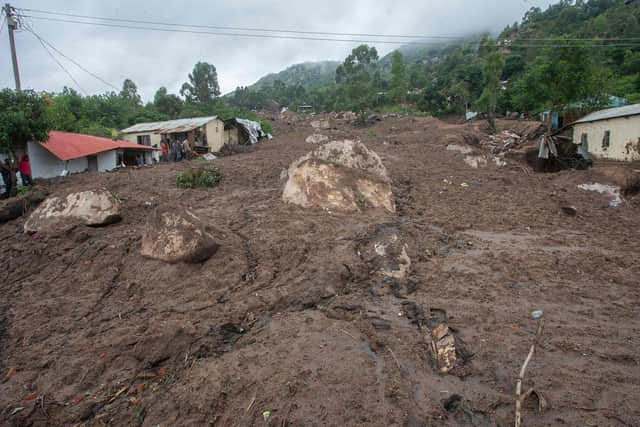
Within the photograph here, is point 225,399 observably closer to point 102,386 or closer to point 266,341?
point 266,341

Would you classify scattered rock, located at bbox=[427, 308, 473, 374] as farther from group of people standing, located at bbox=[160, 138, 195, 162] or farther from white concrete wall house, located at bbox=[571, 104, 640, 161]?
group of people standing, located at bbox=[160, 138, 195, 162]

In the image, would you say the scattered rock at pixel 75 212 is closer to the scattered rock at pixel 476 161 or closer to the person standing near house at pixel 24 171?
the person standing near house at pixel 24 171

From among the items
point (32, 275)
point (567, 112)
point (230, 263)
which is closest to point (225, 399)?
point (230, 263)

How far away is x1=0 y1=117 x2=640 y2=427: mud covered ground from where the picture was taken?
8.80 feet

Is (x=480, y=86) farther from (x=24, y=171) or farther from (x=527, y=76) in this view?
(x=24, y=171)

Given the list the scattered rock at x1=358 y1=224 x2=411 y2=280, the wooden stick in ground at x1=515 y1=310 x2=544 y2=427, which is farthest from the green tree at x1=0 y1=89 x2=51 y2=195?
the wooden stick in ground at x1=515 y1=310 x2=544 y2=427

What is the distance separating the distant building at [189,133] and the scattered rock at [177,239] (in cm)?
1720

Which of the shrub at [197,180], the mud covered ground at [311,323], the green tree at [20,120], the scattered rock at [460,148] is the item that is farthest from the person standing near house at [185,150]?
the scattered rock at [460,148]

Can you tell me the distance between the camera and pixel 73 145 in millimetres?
14906

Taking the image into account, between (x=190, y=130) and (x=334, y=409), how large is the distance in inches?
838

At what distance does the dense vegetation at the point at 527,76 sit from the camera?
17.7 meters

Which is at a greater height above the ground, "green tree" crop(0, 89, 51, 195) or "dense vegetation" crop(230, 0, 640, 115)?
"dense vegetation" crop(230, 0, 640, 115)

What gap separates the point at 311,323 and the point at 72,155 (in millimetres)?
14277

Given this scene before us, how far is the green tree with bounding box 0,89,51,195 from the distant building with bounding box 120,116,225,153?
31.6ft
